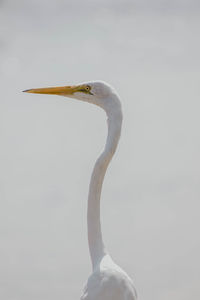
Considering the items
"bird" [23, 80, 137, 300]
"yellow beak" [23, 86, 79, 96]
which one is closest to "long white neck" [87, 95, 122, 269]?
"bird" [23, 80, 137, 300]

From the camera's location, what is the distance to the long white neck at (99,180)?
15750 millimetres

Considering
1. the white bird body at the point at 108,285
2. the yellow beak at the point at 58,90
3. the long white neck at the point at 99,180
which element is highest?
the yellow beak at the point at 58,90

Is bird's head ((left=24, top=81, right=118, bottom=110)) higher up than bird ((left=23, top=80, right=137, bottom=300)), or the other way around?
bird's head ((left=24, top=81, right=118, bottom=110))

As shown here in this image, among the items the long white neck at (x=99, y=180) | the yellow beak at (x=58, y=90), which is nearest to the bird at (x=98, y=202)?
the long white neck at (x=99, y=180)

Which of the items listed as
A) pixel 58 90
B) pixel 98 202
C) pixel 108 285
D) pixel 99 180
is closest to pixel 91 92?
pixel 58 90

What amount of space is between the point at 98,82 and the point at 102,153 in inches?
32.7

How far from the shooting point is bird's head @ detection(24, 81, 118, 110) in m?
15.9

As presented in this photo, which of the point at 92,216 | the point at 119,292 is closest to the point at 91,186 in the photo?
the point at 92,216

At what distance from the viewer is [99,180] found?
15.9 meters

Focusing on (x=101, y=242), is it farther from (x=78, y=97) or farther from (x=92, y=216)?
(x=78, y=97)

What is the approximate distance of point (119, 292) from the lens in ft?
50.2

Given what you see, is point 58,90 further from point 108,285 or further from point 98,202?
point 108,285

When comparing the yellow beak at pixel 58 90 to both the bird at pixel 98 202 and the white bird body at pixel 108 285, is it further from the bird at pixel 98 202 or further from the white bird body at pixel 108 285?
the white bird body at pixel 108 285

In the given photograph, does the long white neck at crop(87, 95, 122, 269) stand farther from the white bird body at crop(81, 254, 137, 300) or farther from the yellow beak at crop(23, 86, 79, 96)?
the yellow beak at crop(23, 86, 79, 96)
